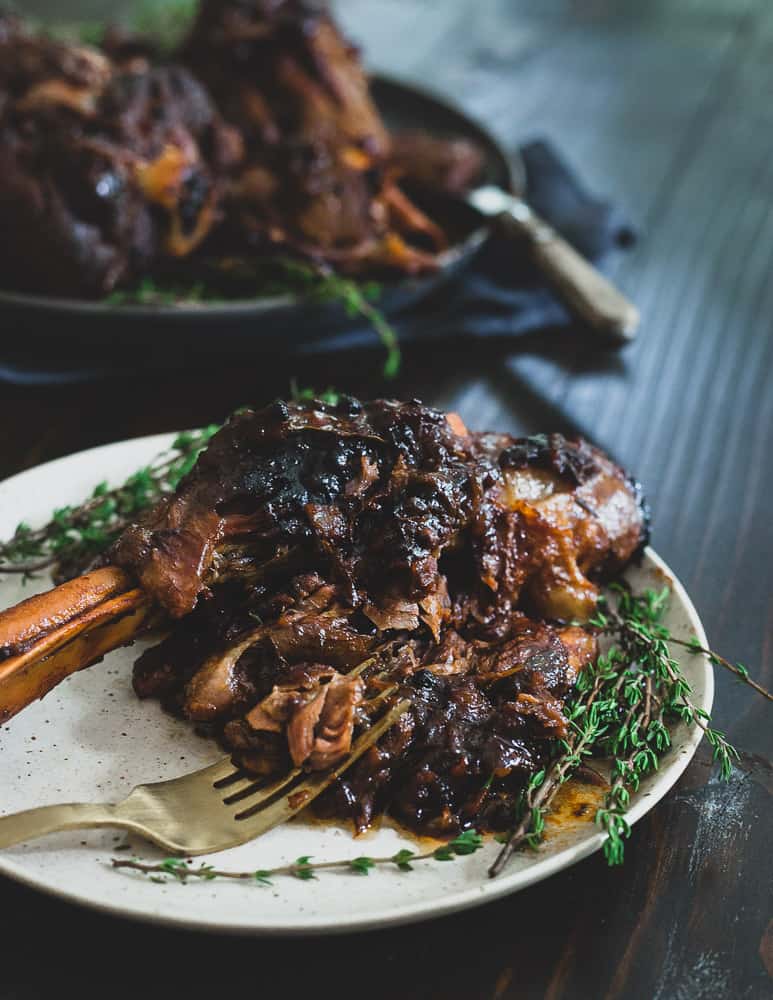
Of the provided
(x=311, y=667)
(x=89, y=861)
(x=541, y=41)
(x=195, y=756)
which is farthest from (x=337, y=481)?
(x=541, y=41)

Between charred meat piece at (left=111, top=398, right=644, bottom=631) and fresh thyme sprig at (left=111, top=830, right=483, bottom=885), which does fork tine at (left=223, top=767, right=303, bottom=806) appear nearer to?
fresh thyme sprig at (left=111, top=830, right=483, bottom=885)

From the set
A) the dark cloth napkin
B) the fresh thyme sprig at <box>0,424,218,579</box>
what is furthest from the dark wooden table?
the fresh thyme sprig at <box>0,424,218,579</box>

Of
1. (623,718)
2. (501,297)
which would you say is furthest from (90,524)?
(501,297)

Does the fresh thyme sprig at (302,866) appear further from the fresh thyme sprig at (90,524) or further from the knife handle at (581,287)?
the knife handle at (581,287)

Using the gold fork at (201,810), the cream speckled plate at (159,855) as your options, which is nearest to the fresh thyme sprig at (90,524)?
the cream speckled plate at (159,855)

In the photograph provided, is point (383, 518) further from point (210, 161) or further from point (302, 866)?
point (210, 161)

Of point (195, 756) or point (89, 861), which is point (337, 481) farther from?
point (89, 861)
